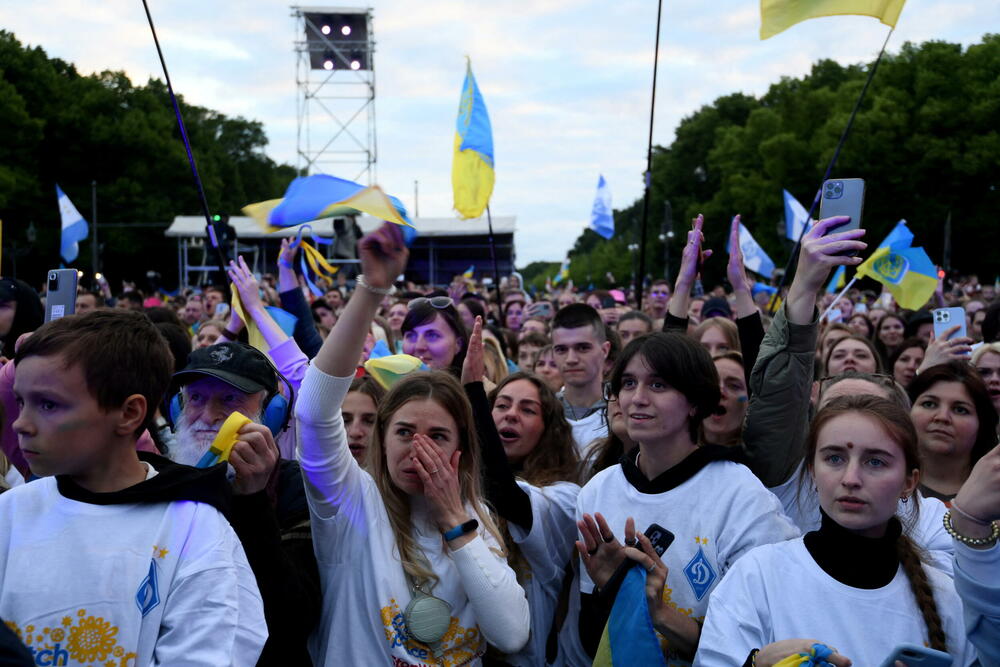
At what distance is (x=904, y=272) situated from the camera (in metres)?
7.63

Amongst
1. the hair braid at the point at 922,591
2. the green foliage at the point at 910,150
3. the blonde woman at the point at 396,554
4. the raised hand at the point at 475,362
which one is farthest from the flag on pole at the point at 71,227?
the green foliage at the point at 910,150

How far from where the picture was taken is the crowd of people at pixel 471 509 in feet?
7.55

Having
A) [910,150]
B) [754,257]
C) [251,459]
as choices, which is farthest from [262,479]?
[910,150]

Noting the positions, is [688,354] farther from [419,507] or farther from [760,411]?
[419,507]

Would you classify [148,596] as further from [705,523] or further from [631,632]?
[705,523]

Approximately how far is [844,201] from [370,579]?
211 centimetres

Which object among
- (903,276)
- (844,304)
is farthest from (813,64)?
(903,276)

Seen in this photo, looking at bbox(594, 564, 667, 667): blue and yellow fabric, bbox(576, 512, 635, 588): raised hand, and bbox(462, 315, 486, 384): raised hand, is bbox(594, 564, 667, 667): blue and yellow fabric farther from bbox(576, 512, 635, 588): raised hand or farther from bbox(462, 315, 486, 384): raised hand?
bbox(462, 315, 486, 384): raised hand

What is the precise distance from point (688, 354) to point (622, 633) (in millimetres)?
1078

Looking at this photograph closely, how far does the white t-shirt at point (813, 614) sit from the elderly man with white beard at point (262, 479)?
1168 millimetres

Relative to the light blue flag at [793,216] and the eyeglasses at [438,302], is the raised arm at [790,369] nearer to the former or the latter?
the eyeglasses at [438,302]

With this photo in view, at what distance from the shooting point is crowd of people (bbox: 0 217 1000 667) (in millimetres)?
2303

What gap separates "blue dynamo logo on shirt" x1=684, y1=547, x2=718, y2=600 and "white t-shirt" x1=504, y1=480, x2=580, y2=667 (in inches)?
22.3

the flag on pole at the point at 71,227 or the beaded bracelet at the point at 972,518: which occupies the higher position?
the flag on pole at the point at 71,227
